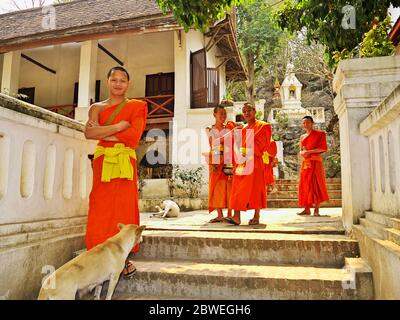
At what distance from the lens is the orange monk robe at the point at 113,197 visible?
2.79 metres

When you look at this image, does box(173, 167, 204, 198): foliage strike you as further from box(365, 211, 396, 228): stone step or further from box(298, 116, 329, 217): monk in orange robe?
box(365, 211, 396, 228): stone step

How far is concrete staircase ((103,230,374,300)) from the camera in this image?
247 cm

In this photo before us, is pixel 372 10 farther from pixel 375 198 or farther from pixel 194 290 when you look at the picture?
pixel 194 290

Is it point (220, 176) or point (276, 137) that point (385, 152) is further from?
point (276, 137)

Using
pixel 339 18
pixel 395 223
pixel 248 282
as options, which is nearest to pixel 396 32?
pixel 339 18

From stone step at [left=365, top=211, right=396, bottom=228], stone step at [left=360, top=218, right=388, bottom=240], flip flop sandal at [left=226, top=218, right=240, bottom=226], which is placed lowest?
flip flop sandal at [left=226, top=218, right=240, bottom=226]

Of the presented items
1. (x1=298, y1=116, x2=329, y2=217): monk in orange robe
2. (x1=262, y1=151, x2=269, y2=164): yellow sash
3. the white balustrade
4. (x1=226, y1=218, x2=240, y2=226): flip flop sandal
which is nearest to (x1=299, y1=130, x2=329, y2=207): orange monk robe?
(x1=298, y1=116, x2=329, y2=217): monk in orange robe

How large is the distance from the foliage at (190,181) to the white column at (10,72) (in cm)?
707

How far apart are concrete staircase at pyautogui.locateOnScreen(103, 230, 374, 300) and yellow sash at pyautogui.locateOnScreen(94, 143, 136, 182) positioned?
0.88m

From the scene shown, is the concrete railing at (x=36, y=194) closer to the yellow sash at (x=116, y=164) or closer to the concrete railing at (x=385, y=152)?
the yellow sash at (x=116, y=164)

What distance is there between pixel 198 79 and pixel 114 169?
7.97 meters

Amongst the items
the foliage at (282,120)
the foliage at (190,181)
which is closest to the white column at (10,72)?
the foliage at (190,181)

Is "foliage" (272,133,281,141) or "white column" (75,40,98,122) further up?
"white column" (75,40,98,122)

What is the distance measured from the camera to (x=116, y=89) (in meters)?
2.97
